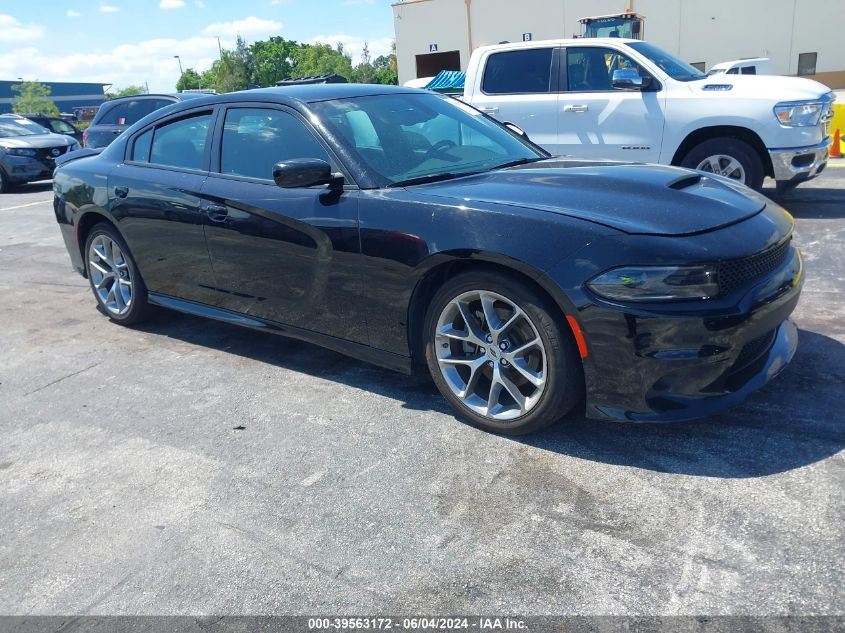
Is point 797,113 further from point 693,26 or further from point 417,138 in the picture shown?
point 693,26

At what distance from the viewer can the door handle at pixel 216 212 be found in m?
4.24

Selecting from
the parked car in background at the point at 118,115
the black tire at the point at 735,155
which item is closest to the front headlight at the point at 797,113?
the black tire at the point at 735,155

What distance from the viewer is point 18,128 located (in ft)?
54.4

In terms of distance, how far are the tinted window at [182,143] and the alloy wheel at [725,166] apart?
5218 mm

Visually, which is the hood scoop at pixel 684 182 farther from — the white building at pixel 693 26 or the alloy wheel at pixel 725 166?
the white building at pixel 693 26

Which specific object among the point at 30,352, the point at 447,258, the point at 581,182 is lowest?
the point at 30,352

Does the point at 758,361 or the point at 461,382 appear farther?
the point at 461,382

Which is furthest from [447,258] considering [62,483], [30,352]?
[30,352]

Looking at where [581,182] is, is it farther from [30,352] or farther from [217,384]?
[30,352]

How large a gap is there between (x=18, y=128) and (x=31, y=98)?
85163mm

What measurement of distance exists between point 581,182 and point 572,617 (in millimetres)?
1971

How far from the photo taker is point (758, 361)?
124 inches

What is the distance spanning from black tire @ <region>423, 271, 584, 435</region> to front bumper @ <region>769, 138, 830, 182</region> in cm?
544

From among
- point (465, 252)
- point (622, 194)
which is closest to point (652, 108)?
point (622, 194)
